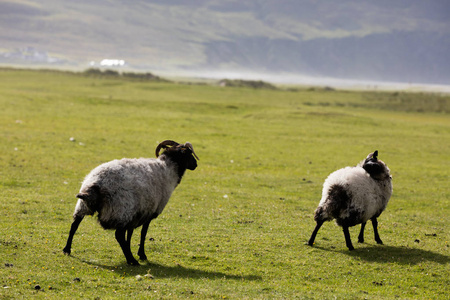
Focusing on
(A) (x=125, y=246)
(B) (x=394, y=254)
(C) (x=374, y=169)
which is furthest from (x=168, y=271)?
(C) (x=374, y=169)

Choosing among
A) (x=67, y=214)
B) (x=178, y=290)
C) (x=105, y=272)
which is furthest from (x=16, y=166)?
(x=178, y=290)

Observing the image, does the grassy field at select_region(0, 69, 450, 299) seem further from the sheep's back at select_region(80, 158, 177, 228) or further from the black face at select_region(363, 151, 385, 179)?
the black face at select_region(363, 151, 385, 179)

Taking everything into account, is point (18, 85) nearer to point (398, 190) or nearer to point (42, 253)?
point (398, 190)

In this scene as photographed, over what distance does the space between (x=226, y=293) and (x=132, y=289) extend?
1746 mm

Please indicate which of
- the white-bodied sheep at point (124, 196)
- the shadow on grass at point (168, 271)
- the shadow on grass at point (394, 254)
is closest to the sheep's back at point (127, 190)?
the white-bodied sheep at point (124, 196)

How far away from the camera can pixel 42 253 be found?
35.7 feet

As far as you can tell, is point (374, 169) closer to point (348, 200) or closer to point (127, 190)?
point (348, 200)

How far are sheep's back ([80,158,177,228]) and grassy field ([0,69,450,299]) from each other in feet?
3.48

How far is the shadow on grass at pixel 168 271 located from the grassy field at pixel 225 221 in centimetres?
2

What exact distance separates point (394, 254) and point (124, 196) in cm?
695

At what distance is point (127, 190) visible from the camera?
1061 centimetres

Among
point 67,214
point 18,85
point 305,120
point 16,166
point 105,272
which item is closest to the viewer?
point 105,272

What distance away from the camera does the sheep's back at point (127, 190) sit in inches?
407

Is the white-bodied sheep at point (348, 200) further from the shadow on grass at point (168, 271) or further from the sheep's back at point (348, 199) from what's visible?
the shadow on grass at point (168, 271)
